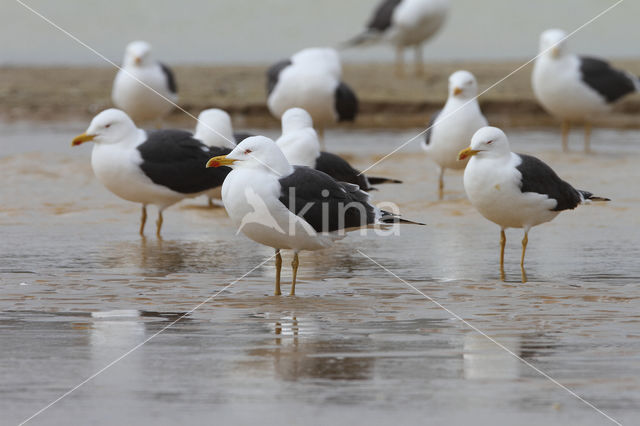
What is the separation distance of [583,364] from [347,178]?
411 cm

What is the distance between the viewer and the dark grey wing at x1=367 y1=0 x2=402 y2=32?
816 inches

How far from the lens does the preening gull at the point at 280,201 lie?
6.77 m

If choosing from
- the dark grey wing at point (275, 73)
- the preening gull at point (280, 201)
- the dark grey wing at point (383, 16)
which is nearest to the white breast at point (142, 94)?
the dark grey wing at point (275, 73)

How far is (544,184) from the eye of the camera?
25.5ft

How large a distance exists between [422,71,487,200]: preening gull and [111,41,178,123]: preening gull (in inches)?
215

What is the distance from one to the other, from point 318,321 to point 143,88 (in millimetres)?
9282

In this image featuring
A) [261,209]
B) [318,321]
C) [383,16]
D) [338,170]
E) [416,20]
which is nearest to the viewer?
[318,321]

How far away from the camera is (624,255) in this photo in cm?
830

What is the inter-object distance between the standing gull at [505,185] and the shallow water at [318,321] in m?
0.40

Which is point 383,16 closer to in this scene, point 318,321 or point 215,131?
point 215,131

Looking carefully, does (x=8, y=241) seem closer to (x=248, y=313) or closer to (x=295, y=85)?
(x=248, y=313)
